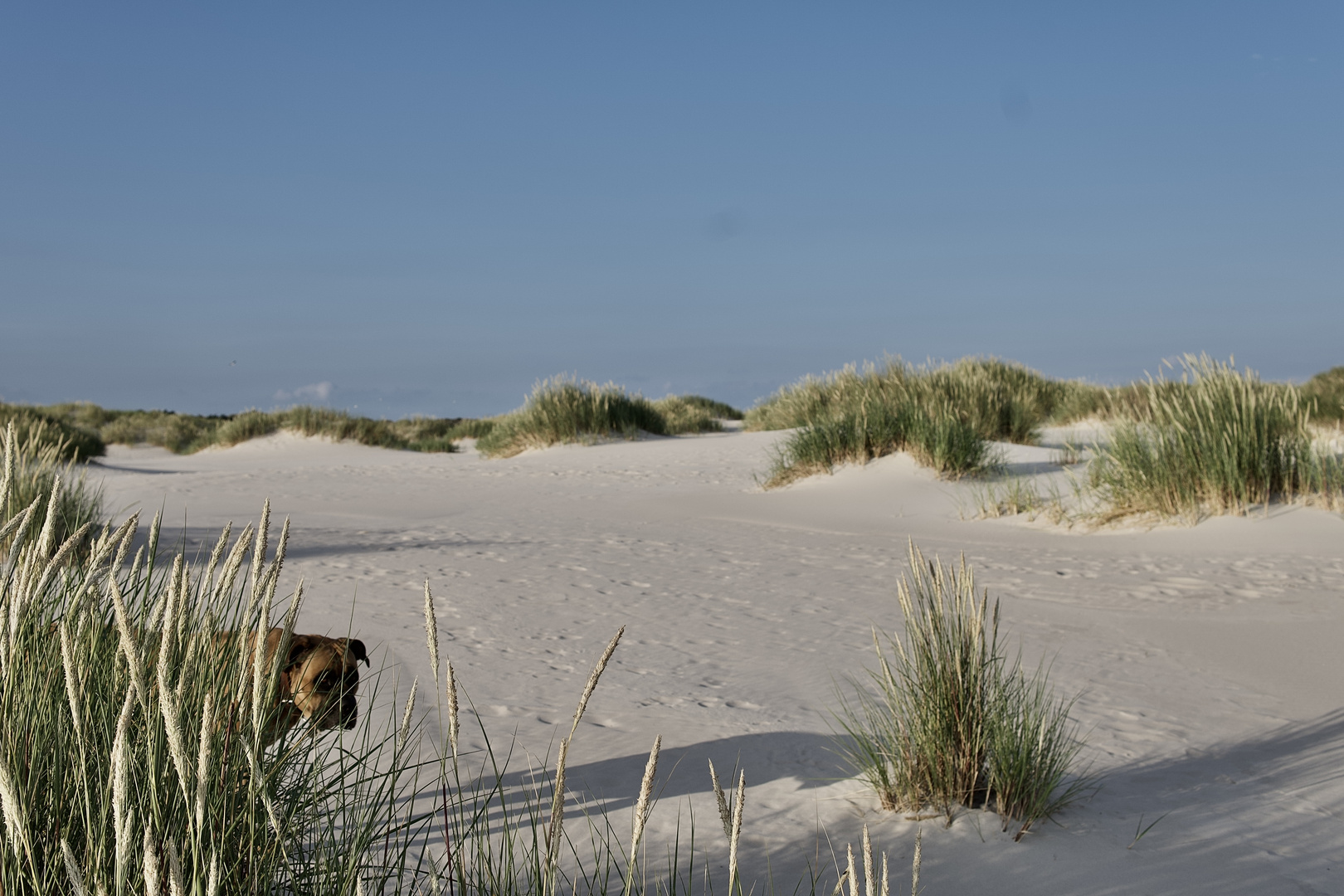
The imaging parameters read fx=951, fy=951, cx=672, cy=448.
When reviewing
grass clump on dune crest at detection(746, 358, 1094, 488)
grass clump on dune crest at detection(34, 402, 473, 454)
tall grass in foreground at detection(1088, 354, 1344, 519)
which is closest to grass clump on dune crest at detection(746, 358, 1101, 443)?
grass clump on dune crest at detection(746, 358, 1094, 488)

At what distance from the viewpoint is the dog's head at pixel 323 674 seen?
7.98 feet

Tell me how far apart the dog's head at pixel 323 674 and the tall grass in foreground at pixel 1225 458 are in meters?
7.21

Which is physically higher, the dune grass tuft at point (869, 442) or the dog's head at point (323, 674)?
the dune grass tuft at point (869, 442)

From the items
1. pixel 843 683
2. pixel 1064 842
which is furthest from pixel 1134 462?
pixel 1064 842

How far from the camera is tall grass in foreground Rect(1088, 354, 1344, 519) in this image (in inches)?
303

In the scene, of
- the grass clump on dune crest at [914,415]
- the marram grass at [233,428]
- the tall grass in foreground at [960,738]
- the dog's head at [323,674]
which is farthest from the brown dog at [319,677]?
the marram grass at [233,428]

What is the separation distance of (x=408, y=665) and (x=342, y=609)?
3.81 ft

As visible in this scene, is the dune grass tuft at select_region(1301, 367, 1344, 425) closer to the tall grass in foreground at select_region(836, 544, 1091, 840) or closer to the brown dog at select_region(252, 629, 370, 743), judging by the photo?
the tall grass in foreground at select_region(836, 544, 1091, 840)

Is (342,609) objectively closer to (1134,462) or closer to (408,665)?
(408,665)

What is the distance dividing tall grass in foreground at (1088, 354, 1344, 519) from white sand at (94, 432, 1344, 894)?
0.31 m

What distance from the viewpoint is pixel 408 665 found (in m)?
4.27

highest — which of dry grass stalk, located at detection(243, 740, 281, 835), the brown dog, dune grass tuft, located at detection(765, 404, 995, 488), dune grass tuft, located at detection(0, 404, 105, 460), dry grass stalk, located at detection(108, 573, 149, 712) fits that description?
dune grass tuft, located at detection(0, 404, 105, 460)

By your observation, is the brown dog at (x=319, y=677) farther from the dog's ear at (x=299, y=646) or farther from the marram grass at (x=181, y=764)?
the marram grass at (x=181, y=764)

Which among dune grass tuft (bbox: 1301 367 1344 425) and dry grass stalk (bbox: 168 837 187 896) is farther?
dune grass tuft (bbox: 1301 367 1344 425)
